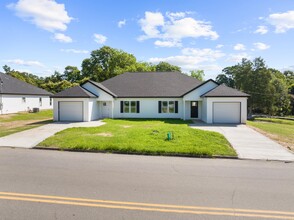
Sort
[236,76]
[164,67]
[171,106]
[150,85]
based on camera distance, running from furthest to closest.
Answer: [164,67], [236,76], [150,85], [171,106]

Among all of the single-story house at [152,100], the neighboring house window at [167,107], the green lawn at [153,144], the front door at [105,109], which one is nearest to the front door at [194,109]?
the single-story house at [152,100]

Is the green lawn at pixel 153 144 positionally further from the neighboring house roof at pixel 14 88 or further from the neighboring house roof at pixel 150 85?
the neighboring house roof at pixel 14 88

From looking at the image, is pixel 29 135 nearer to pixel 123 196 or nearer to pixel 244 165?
pixel 123 196

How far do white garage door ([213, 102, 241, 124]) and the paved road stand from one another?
1296cm

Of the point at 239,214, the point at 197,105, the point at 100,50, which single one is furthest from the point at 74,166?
the point at 100,50

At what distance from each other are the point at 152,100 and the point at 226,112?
8.54 meters

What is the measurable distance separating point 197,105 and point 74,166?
797 inches

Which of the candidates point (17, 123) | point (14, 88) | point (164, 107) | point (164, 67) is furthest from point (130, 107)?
point (164, 67)

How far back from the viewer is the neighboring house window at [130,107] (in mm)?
27984

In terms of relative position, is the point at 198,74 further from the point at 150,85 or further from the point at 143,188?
the point at 143,188

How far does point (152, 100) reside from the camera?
90.8ft

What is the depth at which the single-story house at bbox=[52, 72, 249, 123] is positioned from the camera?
2294 cm

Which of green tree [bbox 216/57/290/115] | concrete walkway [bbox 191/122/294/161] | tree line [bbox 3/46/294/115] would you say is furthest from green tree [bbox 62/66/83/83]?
concrete walkway [bbox 191/122/294/161]

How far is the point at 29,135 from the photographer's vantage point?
1589cm
